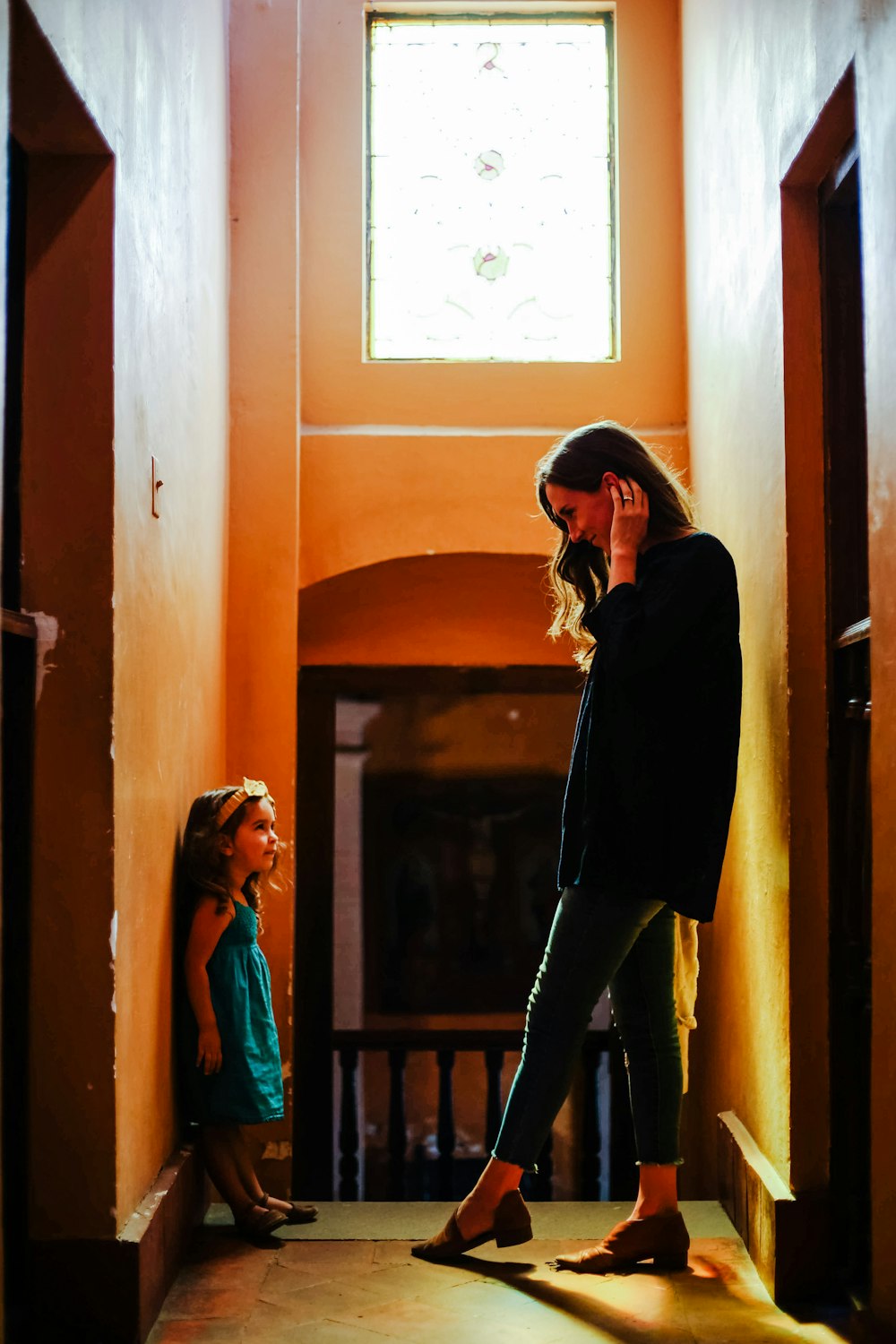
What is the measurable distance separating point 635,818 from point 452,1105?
7.34 feet

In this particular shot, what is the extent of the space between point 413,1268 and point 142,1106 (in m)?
0.63

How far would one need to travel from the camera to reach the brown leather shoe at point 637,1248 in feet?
8.16

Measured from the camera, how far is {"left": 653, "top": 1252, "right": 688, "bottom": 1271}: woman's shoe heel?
2.52 metres

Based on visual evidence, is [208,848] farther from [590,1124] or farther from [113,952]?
[590,1124]

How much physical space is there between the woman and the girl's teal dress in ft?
1.59

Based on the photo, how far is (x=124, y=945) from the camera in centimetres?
230

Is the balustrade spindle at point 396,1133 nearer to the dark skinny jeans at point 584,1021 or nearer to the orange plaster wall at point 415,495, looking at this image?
the orange plaster wall at point 415,495

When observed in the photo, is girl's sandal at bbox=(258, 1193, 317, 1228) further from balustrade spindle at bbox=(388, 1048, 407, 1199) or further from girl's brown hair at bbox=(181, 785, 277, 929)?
balustrade spindle at bbox=(388, 1048, 407, 1199)

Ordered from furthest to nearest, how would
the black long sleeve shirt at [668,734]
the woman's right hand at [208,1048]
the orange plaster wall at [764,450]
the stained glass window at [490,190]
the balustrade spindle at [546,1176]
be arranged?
the balustrade spindle at [546,1176], the stained glass window at [490,190], the woman's right hand at [208,1048], the black long sleeve shirt at [668,734], the orange plaster wall at [764,450]

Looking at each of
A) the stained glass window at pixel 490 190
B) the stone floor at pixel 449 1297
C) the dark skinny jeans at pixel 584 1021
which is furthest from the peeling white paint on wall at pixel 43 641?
the stained glass window at pixel 490 190

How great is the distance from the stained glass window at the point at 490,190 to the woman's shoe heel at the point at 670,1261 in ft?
8.46

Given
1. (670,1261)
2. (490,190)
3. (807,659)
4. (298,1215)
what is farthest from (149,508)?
(490,190)

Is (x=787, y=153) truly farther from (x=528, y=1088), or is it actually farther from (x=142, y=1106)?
(x=142, y=1106)

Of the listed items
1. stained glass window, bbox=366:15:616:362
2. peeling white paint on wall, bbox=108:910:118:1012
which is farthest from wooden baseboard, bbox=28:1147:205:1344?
stained glass window, bbox=366:15:616:362
